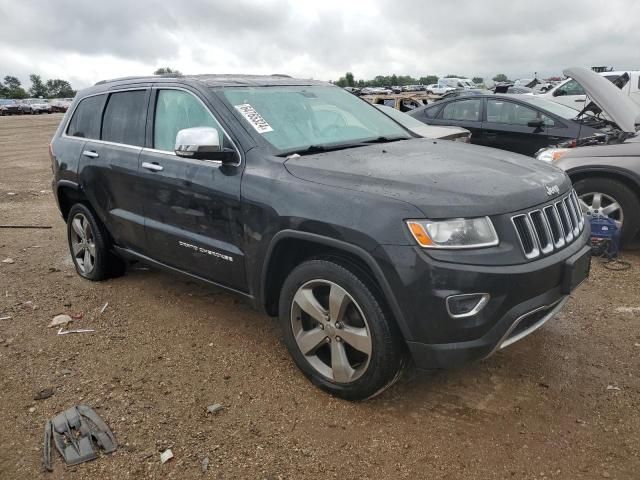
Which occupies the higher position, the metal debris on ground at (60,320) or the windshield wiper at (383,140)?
the windshield wiper at (383,140)

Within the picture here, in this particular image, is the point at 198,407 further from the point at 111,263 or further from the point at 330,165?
the point at 111,263

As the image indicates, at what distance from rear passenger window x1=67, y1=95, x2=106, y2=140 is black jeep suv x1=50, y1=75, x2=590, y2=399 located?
31cm

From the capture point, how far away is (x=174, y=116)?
3.78 meters

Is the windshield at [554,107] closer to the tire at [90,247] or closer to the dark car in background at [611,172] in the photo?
the dark car in background at [611,172]

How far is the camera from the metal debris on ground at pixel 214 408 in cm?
295

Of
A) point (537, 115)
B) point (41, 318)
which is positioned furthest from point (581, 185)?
point (41, 318)

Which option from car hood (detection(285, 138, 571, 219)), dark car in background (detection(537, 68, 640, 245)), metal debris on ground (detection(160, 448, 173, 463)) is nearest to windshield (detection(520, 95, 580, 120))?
dark car in background (detection(537, 68, 640, 245))

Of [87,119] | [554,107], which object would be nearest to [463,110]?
[554,107]

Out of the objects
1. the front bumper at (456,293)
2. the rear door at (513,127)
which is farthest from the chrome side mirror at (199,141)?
the rear door at (513,127)

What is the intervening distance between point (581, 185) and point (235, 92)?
357cm

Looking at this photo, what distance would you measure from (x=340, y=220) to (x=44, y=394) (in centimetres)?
203

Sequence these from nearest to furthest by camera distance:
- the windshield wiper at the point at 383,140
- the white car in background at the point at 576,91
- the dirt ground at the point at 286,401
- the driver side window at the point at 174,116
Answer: the dirt ground at the point at 286,401 → the driver side window at the point at 174,116 → the windshield wiper at the point at 383,140 → the white car in background at the point at 576,91

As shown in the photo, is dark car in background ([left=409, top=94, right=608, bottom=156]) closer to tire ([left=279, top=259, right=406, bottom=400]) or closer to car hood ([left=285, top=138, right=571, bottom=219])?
car hood ([left=285, top=138, right=571, bottom=219])

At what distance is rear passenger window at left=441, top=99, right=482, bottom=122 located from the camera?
27.6 ft
